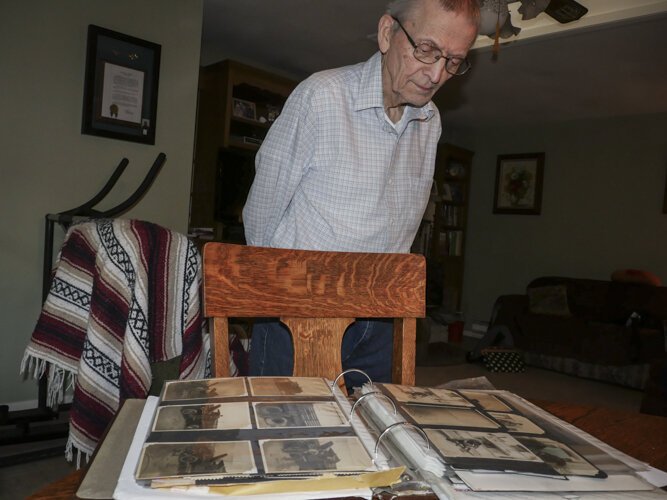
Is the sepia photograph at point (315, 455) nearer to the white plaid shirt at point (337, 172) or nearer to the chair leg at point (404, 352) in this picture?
the chair leg at point (404, 352)

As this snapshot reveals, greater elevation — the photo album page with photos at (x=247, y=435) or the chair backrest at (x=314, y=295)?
the chair backrest at (x=314, y=295)

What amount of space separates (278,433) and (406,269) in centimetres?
53

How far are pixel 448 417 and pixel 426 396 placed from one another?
8cm

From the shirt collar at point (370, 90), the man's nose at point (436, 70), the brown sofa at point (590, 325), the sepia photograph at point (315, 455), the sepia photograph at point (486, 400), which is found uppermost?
the man's nose at point (436, 70)

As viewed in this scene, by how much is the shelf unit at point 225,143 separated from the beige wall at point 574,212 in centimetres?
344

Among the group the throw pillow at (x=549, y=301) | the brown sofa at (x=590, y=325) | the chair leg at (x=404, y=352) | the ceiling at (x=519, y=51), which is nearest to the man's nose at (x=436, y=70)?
the chair leg at (x=404, y=352)

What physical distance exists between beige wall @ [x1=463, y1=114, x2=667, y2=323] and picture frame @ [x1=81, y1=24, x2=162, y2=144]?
4867 millimetres

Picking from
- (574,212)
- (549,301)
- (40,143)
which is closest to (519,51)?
(549,301)

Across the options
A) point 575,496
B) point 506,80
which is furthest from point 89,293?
point 506,80

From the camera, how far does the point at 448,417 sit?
61 centimetres

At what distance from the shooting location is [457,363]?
192 inches

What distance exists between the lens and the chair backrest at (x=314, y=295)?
0.86m

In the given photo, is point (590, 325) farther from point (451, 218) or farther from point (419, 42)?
point (419, 42)

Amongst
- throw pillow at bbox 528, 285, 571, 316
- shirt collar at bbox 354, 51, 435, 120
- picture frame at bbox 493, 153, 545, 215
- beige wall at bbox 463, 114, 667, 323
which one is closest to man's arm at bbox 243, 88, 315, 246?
shirt collar at bbox 354, 51, 435, 120
